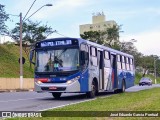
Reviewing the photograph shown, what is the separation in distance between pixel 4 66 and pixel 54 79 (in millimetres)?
31321

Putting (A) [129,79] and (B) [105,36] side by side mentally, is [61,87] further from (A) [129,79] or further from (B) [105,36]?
(B) [105,36]

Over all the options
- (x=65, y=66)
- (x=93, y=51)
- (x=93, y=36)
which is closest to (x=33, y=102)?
(x=65, y=66)

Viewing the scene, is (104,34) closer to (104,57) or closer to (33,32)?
(33,32)

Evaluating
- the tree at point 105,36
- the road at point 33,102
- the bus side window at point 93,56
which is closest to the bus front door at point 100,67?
the bus side window at point 93,56

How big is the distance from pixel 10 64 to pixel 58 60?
33.0 metres

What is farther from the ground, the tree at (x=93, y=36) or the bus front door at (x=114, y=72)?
the tree at (x=93, y=36)

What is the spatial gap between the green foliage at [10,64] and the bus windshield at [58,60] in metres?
26.1

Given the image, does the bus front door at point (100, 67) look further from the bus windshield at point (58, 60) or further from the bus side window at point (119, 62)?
the bus side window at point (119, 62)

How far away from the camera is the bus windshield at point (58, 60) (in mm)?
18156

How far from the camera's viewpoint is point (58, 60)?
1827 cm

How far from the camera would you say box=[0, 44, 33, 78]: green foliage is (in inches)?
1828

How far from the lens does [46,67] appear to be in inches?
727

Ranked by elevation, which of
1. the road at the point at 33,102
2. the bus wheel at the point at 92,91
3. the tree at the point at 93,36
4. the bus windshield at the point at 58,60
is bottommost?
the road at the point at 33,102

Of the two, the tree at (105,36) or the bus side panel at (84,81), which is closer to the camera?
the bus side panel at (84,81)
